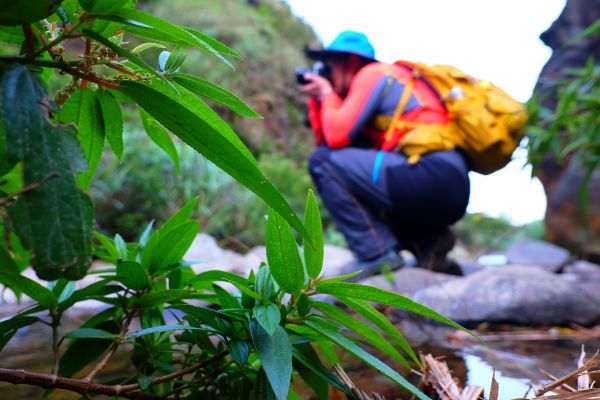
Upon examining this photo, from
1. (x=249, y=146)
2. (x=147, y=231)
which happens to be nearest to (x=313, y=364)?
(x=147, y=231)

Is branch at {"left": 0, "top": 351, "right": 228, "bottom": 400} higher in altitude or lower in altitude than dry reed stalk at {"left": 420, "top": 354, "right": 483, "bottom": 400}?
higher

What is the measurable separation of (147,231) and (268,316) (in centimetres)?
29

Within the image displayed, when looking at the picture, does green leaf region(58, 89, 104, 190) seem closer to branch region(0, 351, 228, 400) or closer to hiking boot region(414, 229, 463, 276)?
branch region(0, 351, 228, 400)

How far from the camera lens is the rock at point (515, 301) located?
74.1 inches

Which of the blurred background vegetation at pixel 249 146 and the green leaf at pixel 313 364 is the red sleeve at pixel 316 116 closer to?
the blurred background vegetation at pixel 249 146

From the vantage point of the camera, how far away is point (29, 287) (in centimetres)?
48

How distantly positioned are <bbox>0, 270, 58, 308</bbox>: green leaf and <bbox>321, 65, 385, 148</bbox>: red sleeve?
7.55 feet

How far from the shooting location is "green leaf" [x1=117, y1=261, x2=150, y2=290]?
0.52m

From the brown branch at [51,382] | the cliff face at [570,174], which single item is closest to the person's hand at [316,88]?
the brown branch at [51,382]

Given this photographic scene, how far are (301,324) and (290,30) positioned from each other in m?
12.6

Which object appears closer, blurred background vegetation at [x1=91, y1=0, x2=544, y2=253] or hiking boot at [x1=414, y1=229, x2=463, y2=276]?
hiking boot at [x1=414, y1=229, x2=463, y2=276]

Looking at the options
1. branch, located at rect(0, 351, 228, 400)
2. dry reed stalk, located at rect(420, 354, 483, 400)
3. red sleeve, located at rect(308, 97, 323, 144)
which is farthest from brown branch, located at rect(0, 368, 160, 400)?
red sleeve, located at rect(308, 97, 323, 144)

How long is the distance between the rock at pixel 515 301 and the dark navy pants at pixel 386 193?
2.29 ft

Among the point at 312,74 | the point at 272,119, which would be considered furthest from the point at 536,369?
the point at 272,119
